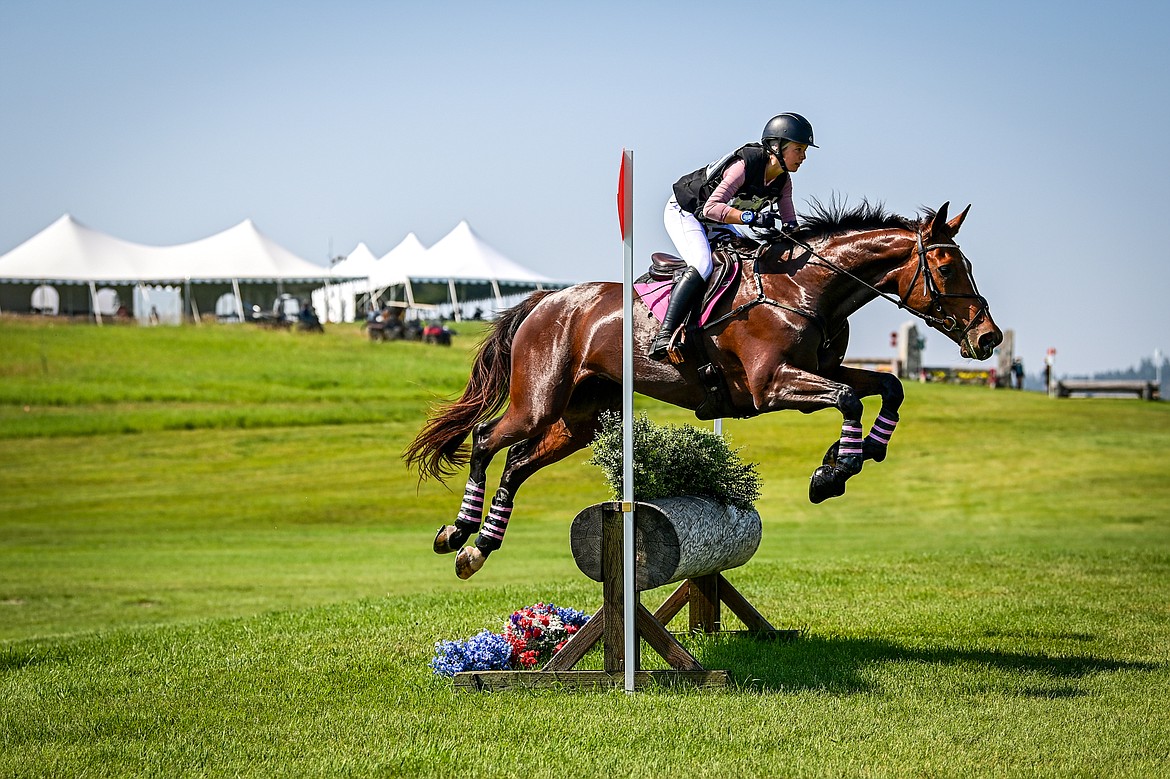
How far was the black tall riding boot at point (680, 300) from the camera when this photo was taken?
6617mm

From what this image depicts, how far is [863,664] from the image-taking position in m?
6.80

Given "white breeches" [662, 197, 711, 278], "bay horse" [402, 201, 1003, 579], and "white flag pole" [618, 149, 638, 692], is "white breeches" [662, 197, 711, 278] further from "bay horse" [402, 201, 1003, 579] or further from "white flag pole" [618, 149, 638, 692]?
"white flag pole" [618, 149, 638, 692]

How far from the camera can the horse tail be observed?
7633 millimetres

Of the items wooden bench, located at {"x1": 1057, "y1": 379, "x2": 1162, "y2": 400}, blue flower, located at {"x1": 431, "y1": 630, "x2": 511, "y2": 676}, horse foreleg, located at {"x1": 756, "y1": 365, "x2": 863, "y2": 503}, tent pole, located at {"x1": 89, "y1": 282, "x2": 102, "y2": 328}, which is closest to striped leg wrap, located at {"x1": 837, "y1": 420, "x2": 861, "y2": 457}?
horse foreleg, located at {"x1": 756, "y1": 365, "x2": 863, "y2": 503}

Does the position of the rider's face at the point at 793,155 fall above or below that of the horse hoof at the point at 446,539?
above

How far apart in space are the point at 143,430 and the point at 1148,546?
24466mm

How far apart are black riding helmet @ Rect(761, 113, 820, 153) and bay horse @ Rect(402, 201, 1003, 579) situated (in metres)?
0.57

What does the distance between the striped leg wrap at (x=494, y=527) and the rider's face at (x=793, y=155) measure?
256 centimetres

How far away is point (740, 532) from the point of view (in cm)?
693

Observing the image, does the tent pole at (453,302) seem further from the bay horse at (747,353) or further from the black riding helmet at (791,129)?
the black riding helmet at (791,129)

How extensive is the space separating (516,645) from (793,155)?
A: 3.14 meters

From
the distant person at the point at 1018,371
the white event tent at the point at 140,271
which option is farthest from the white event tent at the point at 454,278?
the distant person at the point at 1018,371

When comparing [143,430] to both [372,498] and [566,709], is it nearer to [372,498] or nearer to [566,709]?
[372,498]

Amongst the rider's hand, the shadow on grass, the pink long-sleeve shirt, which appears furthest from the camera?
the rider's hand
